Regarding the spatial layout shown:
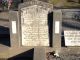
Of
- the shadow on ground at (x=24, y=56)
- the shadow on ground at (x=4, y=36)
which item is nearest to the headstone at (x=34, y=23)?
the shadow on ground at (x=24, y=56)

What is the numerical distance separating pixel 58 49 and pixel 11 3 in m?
8.89

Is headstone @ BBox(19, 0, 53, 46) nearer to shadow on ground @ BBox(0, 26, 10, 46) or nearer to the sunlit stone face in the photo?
the sunlit stone face

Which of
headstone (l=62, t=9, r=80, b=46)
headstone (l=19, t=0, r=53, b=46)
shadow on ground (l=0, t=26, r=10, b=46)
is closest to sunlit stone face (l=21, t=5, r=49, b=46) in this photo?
headstone (l=19, t=0, r=53, b=46)

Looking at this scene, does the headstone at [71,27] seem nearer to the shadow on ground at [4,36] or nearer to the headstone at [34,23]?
the headstone at [34,23]

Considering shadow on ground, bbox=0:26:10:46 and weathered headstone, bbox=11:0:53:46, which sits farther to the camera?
shadow on ground, bbox=0:26:10:46

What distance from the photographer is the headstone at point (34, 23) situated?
A: 13547mm

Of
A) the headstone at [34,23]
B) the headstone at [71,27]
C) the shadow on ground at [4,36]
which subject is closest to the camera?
the headstone at [34,23]

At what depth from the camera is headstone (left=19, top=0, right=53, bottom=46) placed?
44.4 feet

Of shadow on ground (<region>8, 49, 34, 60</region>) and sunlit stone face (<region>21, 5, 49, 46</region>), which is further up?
sunlit stone face (<region>21, 5, 49, 46</region>)

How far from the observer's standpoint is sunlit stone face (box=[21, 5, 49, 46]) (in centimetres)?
1360

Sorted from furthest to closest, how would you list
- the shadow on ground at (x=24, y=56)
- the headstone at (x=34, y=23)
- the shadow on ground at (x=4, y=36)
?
the shadow on ground at (x=4, y=36), the headstone at (x=34, y=23), the shadow on ground at (x=24, y=56)

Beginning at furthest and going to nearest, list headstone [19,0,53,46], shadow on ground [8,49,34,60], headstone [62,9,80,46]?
headstone [62,9,80,46]
headstone [19,0,53,46]
shadow on ground [8,49,34,60]

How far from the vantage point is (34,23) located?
45.0 ft

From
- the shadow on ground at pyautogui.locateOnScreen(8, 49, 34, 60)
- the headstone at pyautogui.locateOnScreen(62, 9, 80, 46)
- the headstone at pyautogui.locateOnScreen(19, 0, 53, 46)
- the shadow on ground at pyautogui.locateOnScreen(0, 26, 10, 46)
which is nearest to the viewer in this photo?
the shadow on ground at pyautogui.locateOnScreen(8, 49, 34, 60)
